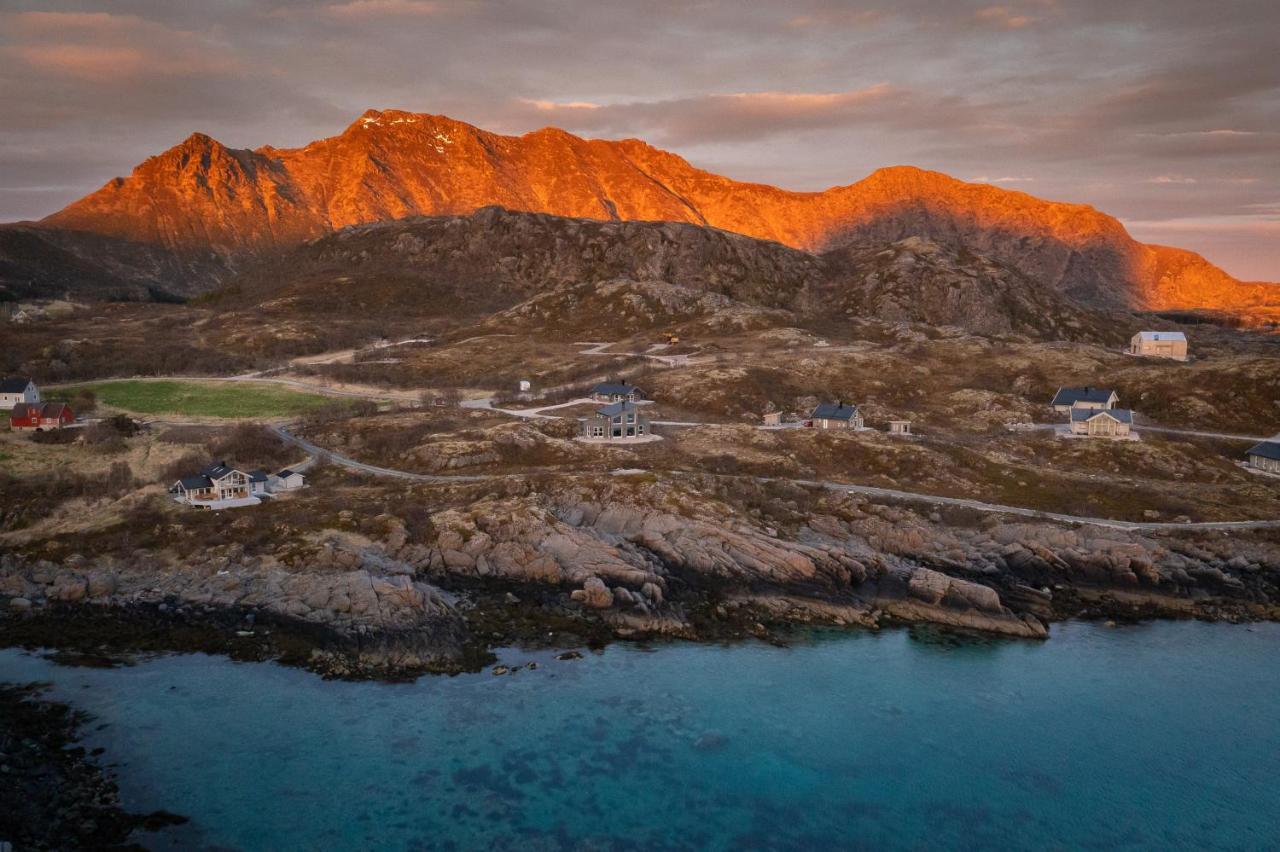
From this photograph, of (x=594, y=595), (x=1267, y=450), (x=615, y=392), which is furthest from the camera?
(x=615, y=392)

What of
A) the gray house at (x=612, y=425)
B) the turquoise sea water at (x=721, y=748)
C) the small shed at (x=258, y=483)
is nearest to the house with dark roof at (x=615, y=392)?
the gray house at (x=612, y=425)

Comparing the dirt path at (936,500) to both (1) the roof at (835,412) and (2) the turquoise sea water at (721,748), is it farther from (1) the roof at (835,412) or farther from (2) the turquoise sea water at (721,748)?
(1) the roof at (835,412)

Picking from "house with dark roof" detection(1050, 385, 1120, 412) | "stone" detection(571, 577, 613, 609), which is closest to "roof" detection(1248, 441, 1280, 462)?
"house with dark roof" detection(1050, 385, 1120, 412)

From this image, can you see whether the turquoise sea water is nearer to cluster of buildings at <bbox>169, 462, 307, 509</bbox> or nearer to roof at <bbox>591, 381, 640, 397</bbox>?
cluster of buildings at <bbox>169, 462, 307, 509</bbox>

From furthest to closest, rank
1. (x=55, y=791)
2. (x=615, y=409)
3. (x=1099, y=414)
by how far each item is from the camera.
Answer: (x=1099, y=414)
(x=615, y=409)
(x=55, y=791)

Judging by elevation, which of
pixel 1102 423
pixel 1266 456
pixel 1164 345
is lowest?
pixel 1266 456

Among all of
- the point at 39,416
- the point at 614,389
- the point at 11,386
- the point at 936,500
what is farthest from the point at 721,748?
the point at 11,386

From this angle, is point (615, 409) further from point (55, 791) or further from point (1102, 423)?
point (55, 791)
